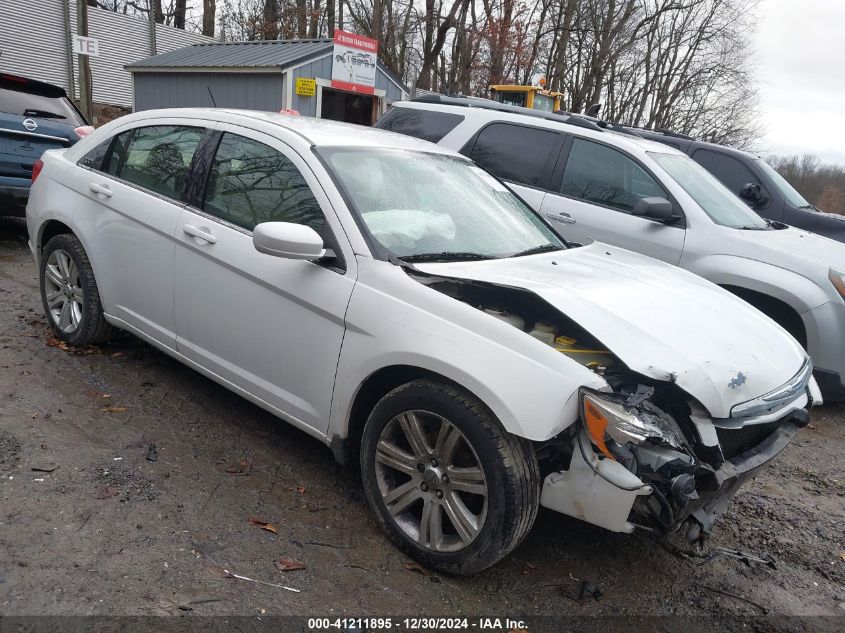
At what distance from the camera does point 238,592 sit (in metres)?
2.51

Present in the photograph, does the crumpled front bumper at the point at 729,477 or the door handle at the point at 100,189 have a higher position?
the door handle at the point at 100,189

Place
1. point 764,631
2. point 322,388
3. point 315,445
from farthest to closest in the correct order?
point 315,445 < point 322,388 < point 764,631

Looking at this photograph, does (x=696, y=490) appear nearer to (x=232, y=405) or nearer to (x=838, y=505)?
(x=838, y=505)

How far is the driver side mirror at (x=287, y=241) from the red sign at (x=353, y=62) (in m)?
13.0

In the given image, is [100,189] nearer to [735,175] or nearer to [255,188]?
[255,188]

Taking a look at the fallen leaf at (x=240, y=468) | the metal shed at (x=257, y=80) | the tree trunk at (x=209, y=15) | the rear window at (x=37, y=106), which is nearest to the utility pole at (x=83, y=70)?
the metal shed at (x=257, y=80)

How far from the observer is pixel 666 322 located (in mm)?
2805

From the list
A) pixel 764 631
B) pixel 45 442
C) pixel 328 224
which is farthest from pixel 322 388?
pixel 764 631

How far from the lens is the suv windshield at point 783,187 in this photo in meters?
8.03

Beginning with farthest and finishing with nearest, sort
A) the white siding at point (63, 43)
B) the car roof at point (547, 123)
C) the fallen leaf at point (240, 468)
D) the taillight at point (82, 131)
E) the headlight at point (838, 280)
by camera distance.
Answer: the white siding at point (63, 43) < the taillight at point (82, 131) < the car roof at point (547, 123) < the headlight at point (838, 280) < the fallen leaf at point (240, 468)

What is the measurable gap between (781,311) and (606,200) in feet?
5.51

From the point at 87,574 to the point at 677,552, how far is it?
2.33m

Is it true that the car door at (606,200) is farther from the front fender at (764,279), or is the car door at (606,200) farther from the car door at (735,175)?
the car door at (735,175)

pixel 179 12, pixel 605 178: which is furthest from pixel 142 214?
pixel 179 12
